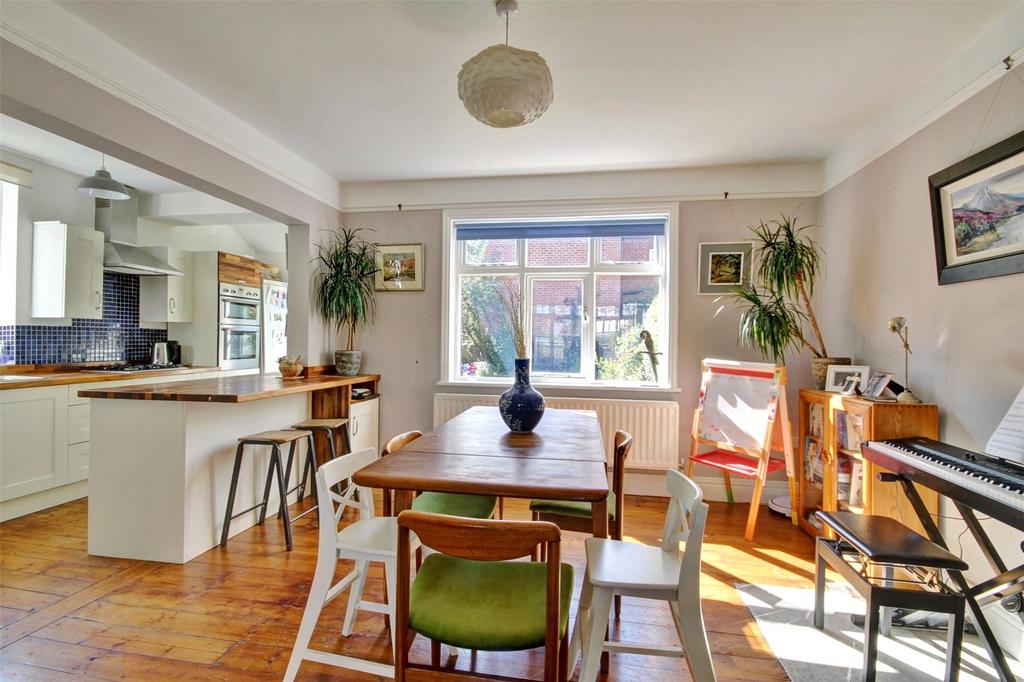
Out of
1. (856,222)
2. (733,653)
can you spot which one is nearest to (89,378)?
(733,653)

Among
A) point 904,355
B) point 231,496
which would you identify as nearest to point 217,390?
point 231,496

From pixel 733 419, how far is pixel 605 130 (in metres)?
2.18

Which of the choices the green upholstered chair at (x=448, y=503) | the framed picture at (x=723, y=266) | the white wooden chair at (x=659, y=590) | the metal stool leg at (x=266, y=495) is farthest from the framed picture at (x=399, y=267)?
the white wooden chair at (x=659, y=590)

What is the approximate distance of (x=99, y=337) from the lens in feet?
13.9

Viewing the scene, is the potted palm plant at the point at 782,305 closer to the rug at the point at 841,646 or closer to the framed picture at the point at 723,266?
the framed picture at the point at 723,266

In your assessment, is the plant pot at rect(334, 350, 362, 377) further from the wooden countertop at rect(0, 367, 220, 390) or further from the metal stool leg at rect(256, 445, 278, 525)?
the wooden countertop at rect(0, 367, 220, 390)

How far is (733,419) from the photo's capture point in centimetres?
313

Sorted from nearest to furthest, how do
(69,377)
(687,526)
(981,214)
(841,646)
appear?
(687,526) < (841,646) < (981,214) < (69,377)

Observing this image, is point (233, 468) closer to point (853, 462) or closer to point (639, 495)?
point (639, 495)

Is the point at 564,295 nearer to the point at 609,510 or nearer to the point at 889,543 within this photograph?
the point at 609,510

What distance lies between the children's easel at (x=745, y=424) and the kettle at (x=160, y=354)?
5.24m

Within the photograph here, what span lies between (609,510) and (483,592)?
33.7 inches

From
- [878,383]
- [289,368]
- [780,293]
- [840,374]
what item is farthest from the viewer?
[289,368]

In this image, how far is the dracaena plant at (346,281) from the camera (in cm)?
378
